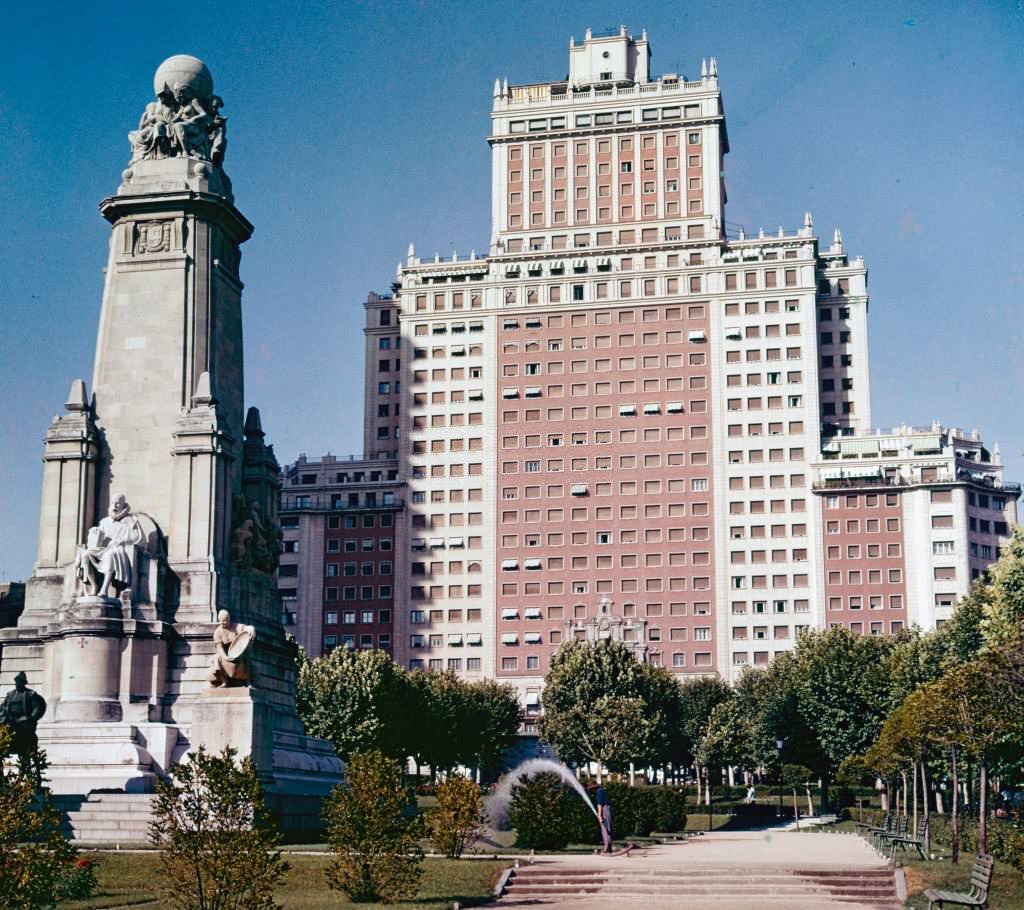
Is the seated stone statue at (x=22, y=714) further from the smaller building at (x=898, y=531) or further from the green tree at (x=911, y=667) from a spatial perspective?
the smaller building at (x=898, y=531)

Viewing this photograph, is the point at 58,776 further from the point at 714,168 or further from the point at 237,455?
the point at 714,168

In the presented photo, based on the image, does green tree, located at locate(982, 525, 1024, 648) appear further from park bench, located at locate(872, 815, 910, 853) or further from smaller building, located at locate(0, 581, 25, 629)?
smaller building, located at locate(0, 581, 25, 629)

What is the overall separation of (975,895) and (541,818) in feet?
51.2

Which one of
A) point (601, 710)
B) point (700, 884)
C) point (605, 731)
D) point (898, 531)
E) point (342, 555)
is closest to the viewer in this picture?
point (700, 884)

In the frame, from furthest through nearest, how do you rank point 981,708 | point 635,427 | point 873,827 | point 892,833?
point 635,427 < point 873,827 < point 892,833 < point 981,708

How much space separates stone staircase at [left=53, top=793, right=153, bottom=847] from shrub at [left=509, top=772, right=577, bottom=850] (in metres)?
9.55

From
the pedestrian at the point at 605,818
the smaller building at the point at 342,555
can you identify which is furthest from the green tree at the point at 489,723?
the pedestrian at the point at 605,818

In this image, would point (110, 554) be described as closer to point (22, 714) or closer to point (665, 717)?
point (22, 714)

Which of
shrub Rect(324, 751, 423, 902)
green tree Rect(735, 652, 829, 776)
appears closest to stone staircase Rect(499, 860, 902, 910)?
shrub Rect(324, 751, 423, 902)

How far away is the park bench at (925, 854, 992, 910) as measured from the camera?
2314 centimetres

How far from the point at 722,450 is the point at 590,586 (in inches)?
Result: 721

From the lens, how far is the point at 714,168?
147 m

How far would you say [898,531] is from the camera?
13662 centimetres

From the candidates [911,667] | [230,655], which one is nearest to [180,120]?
[230,655]
